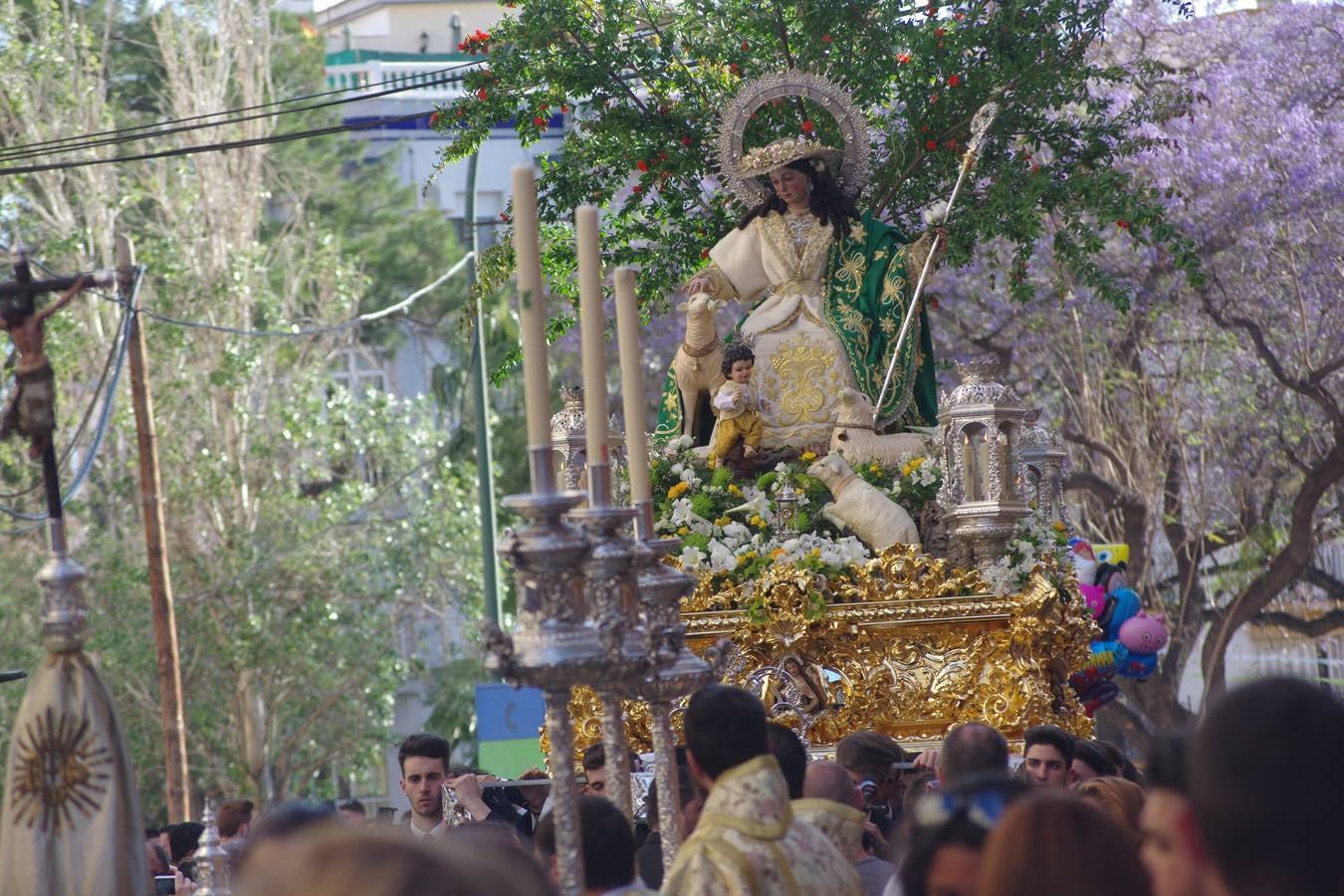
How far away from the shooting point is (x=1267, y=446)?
21781 millimetres

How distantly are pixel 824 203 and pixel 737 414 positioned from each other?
1525mm

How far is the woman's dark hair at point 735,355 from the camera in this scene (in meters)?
11.3

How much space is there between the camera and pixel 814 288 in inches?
470

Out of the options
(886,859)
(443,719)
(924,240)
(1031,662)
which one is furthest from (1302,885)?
(443,719)

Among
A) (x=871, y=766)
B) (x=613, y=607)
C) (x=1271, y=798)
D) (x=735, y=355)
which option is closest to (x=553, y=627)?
(x=613, y=607)

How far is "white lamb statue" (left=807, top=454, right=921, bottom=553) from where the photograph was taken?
1041 cm

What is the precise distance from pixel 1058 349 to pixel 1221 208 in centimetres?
219

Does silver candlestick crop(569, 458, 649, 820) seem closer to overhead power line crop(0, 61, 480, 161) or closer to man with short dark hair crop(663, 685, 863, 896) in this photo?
man with short dark hair crop(663, 685, 863, 896)

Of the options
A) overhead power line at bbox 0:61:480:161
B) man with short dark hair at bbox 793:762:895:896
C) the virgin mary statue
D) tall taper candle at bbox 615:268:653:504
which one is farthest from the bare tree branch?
tall taper candle at bbox 615:268:653:504

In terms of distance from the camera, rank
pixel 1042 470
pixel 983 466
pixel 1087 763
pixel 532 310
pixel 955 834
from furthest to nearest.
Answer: pixel 1042 470, pixel 983 466, pixel 1087 763, pixel 532 310, pixel 955 834

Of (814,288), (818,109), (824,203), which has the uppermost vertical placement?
(818,109)

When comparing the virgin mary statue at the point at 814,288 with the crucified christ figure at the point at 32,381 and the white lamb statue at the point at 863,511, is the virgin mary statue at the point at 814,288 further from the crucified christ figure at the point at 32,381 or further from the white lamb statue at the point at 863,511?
the crucified christ figure at the point at 32,381

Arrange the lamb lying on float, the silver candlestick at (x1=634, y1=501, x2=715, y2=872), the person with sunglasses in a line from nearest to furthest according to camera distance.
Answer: the person with sunglasses < the silver candlestick at (x1=634, y1=501, x2=715, y2=872) < the lamb lying on float

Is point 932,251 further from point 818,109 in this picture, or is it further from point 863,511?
point 818,109
